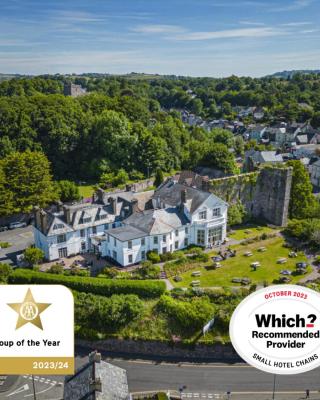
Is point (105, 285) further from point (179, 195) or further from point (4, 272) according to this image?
point (179, 195)

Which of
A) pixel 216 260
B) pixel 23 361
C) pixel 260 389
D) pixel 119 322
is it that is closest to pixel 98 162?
pixel 216 260

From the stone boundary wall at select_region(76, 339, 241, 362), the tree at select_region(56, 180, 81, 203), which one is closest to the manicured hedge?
the stone boundary wall at select_region(76, 339, 241, 362)

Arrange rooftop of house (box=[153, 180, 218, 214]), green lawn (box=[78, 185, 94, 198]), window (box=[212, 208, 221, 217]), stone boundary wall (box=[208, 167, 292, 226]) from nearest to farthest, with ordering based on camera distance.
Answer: rooftop of house (box=[153, 180, 218, 214]) → window (box=[212, 208, 221, 217]) → stone boundary wall (box=[208, 167, 292, 226]) → green lawn (box=[78, 185, 94, 198])

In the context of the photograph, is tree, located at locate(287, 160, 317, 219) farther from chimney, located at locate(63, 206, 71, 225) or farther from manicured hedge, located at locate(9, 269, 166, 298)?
chimney, located at locate(63, 206, 71, 225)

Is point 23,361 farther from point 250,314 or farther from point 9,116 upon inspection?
point 9,116

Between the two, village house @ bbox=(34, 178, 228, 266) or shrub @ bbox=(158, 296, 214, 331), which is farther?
village house @ bbox=(34, 178, 228, 266)

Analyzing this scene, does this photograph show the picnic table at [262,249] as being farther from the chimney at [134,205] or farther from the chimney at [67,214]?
the chimney at [67,214]

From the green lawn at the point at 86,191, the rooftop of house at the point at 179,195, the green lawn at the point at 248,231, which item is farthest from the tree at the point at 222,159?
the green lawn at the point at 86,191
